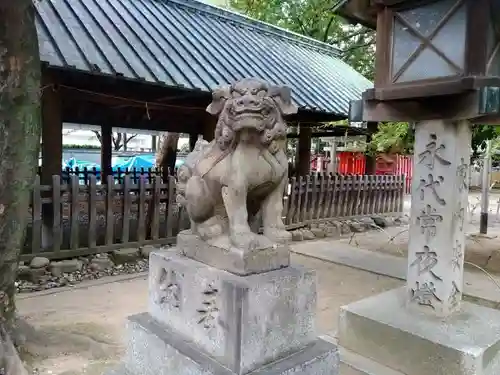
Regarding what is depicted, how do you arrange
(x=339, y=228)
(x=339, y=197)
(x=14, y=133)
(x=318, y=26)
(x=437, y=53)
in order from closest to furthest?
(x=14, y=133), (x=437, y=53), (x=339, y=228), (x=339, y=197), (x=318, y=26)

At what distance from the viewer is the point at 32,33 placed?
2777 mm

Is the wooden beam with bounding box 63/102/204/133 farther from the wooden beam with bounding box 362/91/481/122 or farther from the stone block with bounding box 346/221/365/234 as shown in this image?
the wooden beam with bounding box 362/91/481/122

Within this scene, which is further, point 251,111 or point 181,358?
point 181,358

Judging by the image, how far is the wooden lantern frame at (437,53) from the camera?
2.91m

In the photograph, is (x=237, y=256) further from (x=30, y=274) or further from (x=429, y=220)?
(x=30, y=274)

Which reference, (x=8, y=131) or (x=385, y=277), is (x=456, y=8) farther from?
(x=385, y=277)

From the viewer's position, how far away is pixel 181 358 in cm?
214

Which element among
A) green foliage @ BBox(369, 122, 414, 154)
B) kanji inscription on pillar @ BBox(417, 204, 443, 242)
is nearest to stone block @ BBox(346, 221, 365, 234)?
green foliage @ BBox(369, 122, 414, 154)

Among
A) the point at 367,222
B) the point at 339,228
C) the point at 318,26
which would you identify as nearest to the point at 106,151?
the point at 339,228

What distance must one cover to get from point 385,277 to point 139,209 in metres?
3.63

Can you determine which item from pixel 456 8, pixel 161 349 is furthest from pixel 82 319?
pixel 456 8

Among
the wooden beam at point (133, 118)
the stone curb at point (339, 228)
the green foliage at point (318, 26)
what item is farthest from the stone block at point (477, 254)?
the green foliage at point (318, 26)

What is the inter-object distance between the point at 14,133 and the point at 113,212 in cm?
324

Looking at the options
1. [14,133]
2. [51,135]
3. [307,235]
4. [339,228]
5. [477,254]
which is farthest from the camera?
[339,228]
